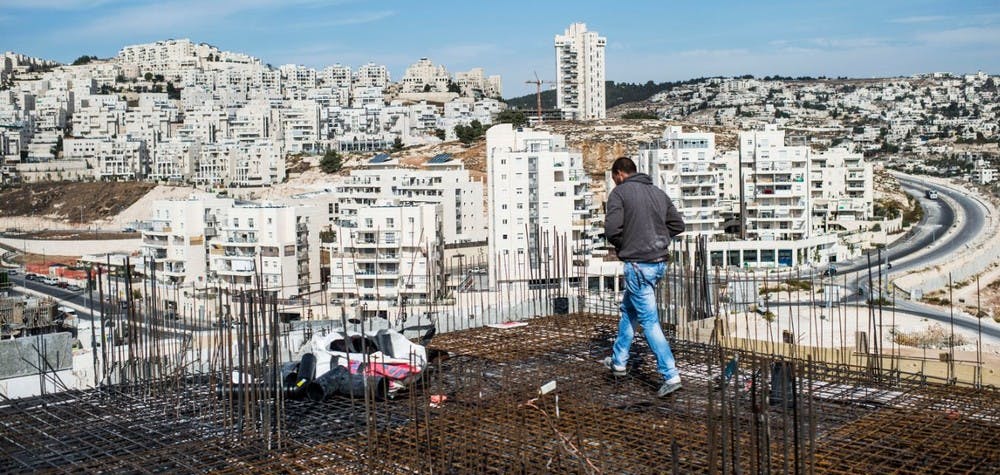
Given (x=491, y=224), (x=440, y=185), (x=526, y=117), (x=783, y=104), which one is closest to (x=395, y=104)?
(x=526, y=117)

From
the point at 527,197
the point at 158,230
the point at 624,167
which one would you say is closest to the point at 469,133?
the point at 158,230

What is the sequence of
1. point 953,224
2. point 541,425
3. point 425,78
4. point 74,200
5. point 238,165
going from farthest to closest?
point 425,78 < point 238,165 < point 74,200 < point 953,224 < point 541,425

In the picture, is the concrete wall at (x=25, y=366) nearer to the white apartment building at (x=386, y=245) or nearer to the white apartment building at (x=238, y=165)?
the white apartment building at (x=386, y=245)

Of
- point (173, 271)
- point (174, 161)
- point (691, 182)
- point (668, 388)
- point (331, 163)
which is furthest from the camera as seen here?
point (174, 161)

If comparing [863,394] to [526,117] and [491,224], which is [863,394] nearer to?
[491,224]

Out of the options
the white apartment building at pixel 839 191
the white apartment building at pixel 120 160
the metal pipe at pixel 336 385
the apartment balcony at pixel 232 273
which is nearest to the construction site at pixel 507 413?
the metal pipe at pixel 336 385

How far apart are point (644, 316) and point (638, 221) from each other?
395mm

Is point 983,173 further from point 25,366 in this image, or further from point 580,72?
point 25,366

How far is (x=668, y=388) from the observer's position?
4.00 m

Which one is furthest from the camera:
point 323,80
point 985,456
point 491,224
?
point 323,80

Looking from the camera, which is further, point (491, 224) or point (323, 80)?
point (323, 80)

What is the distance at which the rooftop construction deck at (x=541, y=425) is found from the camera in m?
3.12

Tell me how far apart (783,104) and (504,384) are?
92.7m

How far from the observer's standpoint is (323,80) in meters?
90.4
